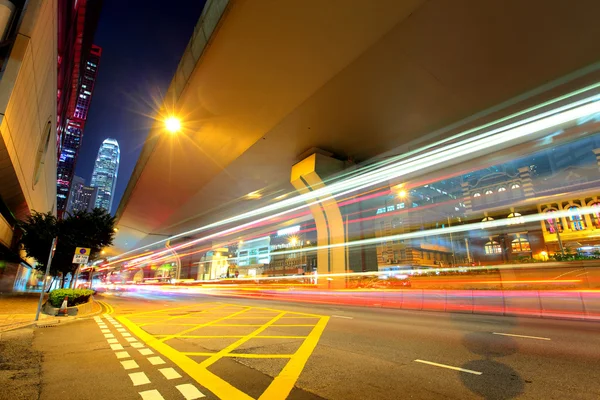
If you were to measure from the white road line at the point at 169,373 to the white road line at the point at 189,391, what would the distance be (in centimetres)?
53

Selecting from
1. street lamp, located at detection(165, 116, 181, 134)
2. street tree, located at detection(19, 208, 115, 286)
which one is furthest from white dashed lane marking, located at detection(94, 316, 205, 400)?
street tree, located at detection(19, 208, 115, 286)

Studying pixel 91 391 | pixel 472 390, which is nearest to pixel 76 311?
pixel 91 391

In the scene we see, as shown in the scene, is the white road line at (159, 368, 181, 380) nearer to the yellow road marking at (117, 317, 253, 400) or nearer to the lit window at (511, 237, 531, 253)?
the yellow road marking at (117, 317, 253, 400)

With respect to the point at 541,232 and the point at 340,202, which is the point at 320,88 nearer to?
the point at 340,202

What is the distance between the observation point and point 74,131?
141 meters

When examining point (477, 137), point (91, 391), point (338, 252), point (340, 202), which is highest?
point (477, 137)

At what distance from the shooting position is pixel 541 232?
5141 cm

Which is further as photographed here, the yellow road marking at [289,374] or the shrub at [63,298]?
the shrub at [63,298]

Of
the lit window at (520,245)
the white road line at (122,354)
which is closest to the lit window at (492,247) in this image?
the lit window at (520,245)

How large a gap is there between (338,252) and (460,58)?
42.3ft

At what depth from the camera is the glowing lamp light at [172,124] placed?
15.1 m

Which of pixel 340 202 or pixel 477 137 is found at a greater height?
pixel 477 137

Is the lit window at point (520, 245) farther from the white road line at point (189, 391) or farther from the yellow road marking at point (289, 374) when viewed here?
the white road line at point (189, 391)

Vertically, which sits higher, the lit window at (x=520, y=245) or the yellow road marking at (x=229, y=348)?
the lit window at (x=520, y=245)
